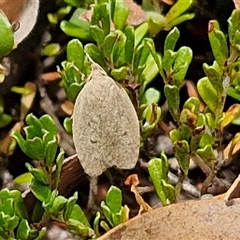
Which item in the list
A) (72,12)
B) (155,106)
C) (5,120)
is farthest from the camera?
(72,12)

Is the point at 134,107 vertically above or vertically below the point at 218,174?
above

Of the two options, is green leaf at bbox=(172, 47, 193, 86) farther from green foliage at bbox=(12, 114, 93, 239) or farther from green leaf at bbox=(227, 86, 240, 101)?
green foliage at bbox=(12, 114, 93, 239)

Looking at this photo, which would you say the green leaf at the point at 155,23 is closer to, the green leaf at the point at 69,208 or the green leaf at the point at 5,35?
the green leaf at the point at 5,35

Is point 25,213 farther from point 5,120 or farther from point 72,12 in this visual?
point 72,12

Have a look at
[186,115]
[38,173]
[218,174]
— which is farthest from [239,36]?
[38,173]

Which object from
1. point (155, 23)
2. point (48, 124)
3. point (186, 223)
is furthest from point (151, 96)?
point (186, 223)

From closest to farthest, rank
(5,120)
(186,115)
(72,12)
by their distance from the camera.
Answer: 1. (186,115)
2. (5,120)
3. (72,12)
